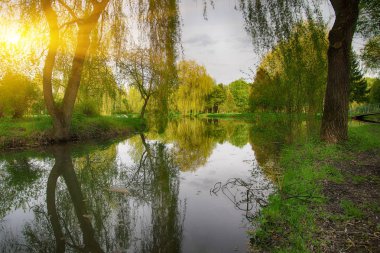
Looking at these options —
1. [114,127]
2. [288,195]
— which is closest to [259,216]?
[288,195]

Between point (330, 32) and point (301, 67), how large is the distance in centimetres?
221

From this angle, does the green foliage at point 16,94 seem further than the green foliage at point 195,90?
No

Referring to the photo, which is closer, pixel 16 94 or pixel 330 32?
pixel 330 32

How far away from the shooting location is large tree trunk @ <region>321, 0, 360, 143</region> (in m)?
7.66

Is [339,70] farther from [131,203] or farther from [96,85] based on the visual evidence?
[96,85]

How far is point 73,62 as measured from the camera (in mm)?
11594

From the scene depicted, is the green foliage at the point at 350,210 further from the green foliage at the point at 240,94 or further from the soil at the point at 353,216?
the green foliage at the point at 240,94

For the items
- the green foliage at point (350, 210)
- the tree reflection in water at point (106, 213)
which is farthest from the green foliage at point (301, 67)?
the tree reflection in water at point (106, 213)

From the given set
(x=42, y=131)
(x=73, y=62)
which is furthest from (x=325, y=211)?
(x=42, y=131)

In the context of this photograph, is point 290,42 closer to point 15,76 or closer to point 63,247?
point 63,247

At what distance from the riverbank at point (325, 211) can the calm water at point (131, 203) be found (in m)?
0.40

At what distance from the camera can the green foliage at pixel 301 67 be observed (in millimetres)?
6293

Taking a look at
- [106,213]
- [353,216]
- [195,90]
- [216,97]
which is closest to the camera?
[353,216]

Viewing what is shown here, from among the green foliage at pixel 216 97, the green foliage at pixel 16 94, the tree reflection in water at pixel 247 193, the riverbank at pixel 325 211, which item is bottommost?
the tree reflection in water at pixel 247 193
